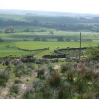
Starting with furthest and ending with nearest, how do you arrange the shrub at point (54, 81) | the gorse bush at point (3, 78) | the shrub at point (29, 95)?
the gorse bush at point (3, 78), the shrub at point (54, 81), the shrub at point (29, 95)

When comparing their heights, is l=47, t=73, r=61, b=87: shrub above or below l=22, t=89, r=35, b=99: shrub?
above

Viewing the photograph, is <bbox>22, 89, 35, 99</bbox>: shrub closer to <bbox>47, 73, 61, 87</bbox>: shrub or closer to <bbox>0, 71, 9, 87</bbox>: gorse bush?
<bbox>47, 73, 61, 87</bbox>: shrub

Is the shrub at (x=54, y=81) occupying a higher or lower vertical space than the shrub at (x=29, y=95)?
higher

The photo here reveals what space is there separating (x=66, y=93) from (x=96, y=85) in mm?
2353

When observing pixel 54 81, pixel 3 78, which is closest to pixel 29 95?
pixel 54 81

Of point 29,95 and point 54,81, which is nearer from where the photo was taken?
point 29,95

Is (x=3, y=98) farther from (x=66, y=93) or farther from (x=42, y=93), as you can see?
(x=66, y=93)

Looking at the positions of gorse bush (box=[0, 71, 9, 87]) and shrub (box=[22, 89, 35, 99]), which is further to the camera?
gorse bush (box=[0, 71, 9, 87])

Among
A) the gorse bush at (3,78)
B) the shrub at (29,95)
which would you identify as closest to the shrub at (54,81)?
the shrub at (29,95)

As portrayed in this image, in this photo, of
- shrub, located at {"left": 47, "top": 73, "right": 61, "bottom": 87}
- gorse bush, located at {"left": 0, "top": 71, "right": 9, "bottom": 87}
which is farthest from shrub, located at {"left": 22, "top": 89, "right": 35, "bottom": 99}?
gorse bush, located at {"left": 0, "top": 71, "right": 9, "bottom": 87}

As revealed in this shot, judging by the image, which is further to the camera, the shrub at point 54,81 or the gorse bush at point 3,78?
the gorse bush at point 3,78

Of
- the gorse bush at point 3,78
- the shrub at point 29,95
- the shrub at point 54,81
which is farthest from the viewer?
the gorse bush at point 3,78

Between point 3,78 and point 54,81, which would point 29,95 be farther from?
point 3,78

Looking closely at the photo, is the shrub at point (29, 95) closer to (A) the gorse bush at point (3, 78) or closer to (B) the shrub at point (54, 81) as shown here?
(B) the shrub at point (54, 81)
